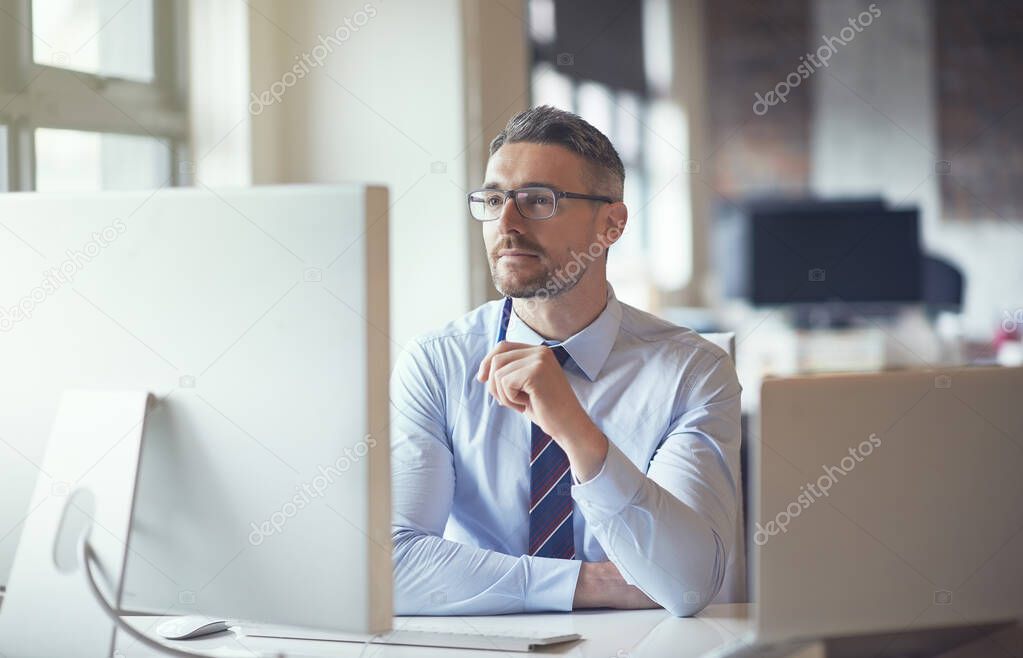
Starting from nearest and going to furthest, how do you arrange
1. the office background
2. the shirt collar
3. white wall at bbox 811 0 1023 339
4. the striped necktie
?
the striped necktie → the shirt collar → the office background → white wall at bbox 811 0 1023 339

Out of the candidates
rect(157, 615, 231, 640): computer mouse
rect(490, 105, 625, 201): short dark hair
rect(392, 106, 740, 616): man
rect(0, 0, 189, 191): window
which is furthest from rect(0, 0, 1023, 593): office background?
rect(490, 105, 625, 201): short dark hair

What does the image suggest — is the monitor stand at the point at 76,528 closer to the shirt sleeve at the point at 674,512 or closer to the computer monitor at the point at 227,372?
the computer monitor at the point at 227,372

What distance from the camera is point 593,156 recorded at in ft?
5.84

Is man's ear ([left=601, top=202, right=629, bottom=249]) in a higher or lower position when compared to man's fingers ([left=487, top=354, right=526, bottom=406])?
higher

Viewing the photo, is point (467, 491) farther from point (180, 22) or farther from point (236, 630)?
point (180, 22)

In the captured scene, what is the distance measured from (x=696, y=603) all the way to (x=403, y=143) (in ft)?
6.89

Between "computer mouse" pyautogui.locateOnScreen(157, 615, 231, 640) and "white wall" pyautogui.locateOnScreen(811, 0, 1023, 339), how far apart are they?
6.15m

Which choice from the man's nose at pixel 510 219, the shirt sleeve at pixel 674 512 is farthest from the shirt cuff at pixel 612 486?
the man's nose at pixel 510 219

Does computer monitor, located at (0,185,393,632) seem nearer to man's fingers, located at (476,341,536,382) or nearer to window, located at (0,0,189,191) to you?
man's fingers, located at (476,341,536,382)

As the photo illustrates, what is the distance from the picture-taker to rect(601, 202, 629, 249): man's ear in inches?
71.8

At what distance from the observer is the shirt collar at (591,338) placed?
1.70 m

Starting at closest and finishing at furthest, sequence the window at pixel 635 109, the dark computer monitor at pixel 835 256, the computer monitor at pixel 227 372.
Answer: the computer monitor at pixel 227 372
the dark computer monitor at pixel 835 256
the window at pixel 635 109

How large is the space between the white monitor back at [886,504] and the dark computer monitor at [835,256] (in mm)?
3747

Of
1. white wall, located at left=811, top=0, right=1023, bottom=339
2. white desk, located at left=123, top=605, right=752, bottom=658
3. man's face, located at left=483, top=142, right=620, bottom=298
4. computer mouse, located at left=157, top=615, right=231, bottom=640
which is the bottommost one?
white desk, located at left=123, top=605, right=752, bottom=658
